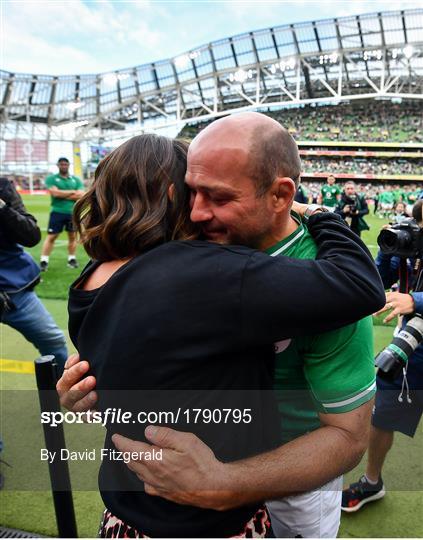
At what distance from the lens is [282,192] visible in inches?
39.9


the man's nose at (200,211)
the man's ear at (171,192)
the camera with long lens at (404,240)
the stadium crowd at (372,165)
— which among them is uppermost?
the man's ear at (171,192)

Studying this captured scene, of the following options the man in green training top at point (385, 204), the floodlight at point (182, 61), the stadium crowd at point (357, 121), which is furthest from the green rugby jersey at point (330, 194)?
the stadium crowd at point (357, 121)

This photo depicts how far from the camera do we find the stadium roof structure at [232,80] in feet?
113

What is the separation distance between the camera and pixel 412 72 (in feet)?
125

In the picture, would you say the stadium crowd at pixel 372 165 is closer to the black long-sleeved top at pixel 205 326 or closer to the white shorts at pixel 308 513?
the white shorts at pixel 308 513

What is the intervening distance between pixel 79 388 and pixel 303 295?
0.60 m

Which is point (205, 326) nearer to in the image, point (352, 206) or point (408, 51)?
point (352, 206)

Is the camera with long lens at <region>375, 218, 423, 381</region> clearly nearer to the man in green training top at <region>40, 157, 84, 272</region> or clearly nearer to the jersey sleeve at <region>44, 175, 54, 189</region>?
the man in green training top at <region>40, 157, 84, 272</region>

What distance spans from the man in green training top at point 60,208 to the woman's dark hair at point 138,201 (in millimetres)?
7356

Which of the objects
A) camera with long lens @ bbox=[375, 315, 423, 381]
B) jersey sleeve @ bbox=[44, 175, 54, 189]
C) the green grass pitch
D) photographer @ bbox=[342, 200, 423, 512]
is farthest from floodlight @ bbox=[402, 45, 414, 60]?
camera with long lens @ bbox=[375, 315, 423, 381]

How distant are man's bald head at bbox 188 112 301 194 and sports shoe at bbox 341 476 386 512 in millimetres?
2187

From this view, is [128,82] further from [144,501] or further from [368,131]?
[144,501]

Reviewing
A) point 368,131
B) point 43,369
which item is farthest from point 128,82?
point 43,369

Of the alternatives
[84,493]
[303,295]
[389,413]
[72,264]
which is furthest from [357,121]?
[303,295]
